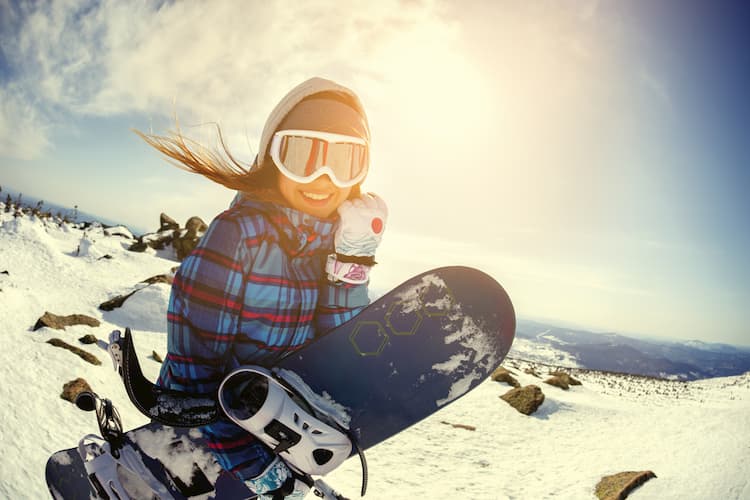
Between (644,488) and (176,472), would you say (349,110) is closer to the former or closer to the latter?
(176,472)

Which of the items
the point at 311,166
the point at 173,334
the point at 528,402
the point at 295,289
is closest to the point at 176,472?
the point at 173,334

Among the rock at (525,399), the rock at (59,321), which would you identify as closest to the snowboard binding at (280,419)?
the rock at (59,321)

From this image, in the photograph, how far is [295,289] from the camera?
1.41 meters

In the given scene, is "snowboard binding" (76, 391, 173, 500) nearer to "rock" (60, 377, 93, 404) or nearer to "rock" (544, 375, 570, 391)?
"rock" (60, 377, 93, 404)

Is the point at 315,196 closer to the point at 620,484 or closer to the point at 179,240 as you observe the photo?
the point at 620,484

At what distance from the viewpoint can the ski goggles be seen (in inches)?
57.3

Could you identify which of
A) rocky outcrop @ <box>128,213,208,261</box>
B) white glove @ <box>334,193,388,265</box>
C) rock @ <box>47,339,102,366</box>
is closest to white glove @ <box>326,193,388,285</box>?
white glove @ <box>334,193,388,265</box>

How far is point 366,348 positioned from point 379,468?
17.3 feet

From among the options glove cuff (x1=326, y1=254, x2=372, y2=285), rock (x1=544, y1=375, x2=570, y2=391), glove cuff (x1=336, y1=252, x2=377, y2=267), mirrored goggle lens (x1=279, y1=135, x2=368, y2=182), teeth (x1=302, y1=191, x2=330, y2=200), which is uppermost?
mirrored goggle lens (x1=279, y1=135, x2=368, y2=182)

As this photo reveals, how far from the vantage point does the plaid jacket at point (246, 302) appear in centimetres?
119

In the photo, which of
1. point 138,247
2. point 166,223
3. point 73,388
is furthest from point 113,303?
point 166,223

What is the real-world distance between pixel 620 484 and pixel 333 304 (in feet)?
20.3

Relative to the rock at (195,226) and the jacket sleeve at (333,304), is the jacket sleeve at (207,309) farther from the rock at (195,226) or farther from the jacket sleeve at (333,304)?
the rock at (195,226)

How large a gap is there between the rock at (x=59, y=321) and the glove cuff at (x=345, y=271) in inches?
249
